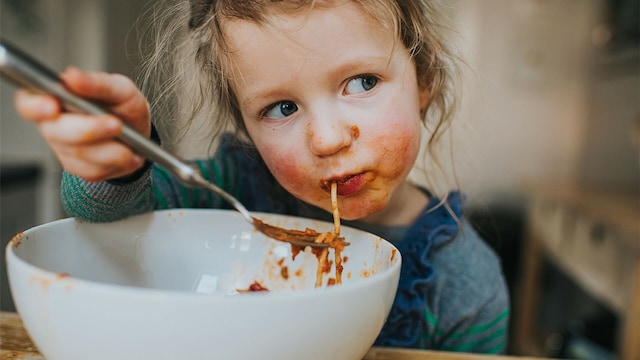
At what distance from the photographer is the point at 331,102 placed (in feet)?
2.00

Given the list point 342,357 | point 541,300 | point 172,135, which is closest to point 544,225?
point 541,300

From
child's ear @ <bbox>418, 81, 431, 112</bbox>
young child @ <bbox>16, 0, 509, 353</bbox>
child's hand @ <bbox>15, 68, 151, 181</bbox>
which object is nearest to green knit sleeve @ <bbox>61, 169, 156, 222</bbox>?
young child @ <bbox>16, 0, 509, 353</bbox>

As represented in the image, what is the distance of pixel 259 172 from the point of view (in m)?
0.85

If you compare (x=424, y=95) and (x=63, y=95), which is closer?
(x=63, y=95)

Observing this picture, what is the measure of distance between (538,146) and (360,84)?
290 cm

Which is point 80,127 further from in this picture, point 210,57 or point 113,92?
point 210,57

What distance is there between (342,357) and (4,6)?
2351mm

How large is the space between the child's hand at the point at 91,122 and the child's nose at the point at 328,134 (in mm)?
168

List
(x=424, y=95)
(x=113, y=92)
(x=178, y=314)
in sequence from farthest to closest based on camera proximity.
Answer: (x=424, y=95), (x=113, y=92), (x=178, y=314)

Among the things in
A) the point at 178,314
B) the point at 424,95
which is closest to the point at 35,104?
the point at 178,314

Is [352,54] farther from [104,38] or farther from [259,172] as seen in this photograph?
[104,38]

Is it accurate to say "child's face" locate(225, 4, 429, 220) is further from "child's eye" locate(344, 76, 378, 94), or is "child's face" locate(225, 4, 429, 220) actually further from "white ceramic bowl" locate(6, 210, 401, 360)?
"white ceramic bowl" locate(6, 210, 401, 360)

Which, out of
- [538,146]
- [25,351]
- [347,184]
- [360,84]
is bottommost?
[538,146]

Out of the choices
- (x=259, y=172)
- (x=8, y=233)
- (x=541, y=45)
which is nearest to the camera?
(x=259, y=172)
